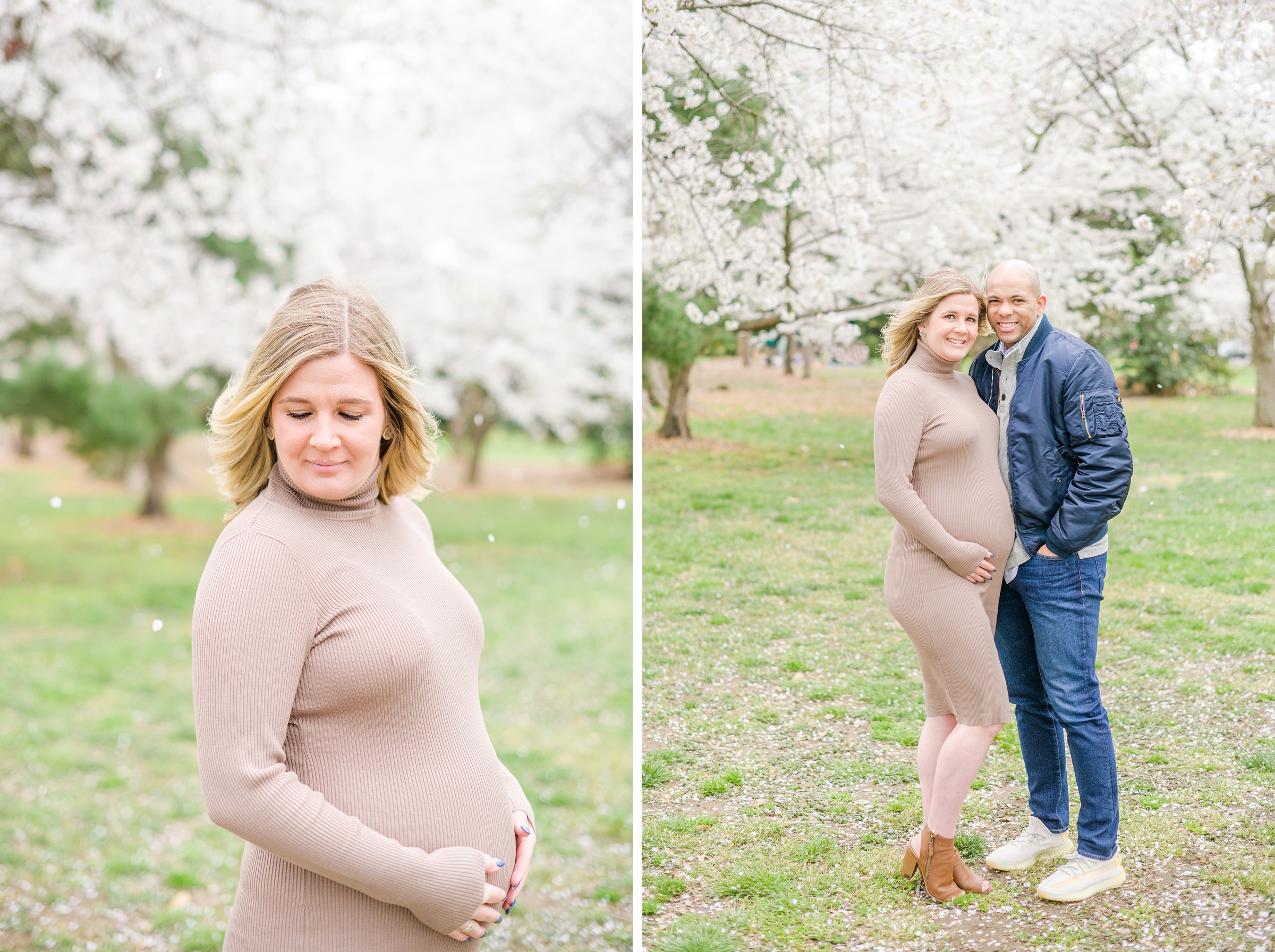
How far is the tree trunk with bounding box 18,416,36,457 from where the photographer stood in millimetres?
9828

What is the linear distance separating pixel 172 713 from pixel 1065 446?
501cm

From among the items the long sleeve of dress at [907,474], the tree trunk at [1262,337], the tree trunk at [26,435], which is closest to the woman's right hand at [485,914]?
the long sleeve of dress at [907,474]

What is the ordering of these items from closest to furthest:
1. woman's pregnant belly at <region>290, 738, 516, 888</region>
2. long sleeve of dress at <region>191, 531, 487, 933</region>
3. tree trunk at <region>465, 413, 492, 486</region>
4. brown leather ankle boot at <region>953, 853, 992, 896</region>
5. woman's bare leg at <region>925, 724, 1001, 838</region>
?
long sleeve of dress at <region>191, 531, 487, 933</region> → woman's pregnant belly at <region>290, 738, 516, 888</region> → woman's bare leg at <region>925, 724, 1001, 838</region> → brown leather ankle boot at <region>953, 853, 992, 896</region> → tree trunk at <region>465, 413, 492, 486</region>

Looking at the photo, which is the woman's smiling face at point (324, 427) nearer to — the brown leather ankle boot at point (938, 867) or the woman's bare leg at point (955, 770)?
the woman's bare leg at point (955, 770)

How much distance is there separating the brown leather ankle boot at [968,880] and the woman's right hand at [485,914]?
1352mm

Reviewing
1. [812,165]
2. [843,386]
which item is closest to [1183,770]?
[843,386]

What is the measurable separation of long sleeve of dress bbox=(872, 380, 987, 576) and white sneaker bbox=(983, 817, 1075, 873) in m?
0.73

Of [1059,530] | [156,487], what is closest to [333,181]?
[156,487]

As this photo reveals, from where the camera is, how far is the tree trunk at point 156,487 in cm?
919

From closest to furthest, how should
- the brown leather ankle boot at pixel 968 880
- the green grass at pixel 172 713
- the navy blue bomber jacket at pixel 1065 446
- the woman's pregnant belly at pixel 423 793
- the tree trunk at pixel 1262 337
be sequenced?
the woman's pregnant belly at pixel 423 793, the navy blue bomber jacket at pixel 1065 446, the brown leather ankle boot at pixel 968 880, the tree trunk at pixel 1262 337, the green grass at pixel 172 713

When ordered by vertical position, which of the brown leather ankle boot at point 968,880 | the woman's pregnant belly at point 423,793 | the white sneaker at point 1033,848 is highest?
the woman's pregnant belly at point 423,793

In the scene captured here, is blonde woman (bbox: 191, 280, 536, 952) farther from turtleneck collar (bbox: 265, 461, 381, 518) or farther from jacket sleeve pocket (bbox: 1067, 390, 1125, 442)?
jacket sleeve pocket (bbox: 1067, 390, 1125, 442)

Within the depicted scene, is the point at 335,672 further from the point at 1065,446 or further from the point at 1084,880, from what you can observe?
the point at 1084,880

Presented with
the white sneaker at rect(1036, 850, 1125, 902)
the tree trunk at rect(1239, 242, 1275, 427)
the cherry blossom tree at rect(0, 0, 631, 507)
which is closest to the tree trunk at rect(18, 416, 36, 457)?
the cherry blossom tree at rect(0, 0, 631, 507)
